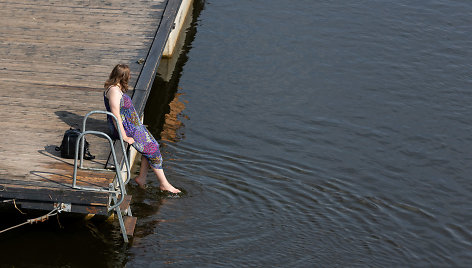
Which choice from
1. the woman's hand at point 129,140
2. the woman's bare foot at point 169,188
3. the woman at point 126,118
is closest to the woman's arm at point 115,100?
the woman at point 126,118

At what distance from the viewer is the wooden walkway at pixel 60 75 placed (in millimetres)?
8695

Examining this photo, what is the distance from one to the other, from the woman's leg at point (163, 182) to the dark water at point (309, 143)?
211 mm

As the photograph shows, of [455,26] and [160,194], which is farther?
[455,26]

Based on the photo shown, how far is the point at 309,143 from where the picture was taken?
12.5 m

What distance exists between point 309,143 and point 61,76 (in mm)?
4423

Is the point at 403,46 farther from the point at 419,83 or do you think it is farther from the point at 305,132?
the point at 305,132

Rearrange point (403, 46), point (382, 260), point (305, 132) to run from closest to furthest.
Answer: point (382, 260) → point (305, 132) → point (403, 46)

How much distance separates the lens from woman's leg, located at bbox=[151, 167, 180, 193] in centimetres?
1042

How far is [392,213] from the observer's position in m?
10.7

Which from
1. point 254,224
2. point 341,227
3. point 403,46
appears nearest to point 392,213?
point 341,227

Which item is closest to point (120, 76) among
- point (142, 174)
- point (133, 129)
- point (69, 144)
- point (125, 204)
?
point (133, 129)

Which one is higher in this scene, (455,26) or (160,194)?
(455,26)

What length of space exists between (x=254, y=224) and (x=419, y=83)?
6252 mm

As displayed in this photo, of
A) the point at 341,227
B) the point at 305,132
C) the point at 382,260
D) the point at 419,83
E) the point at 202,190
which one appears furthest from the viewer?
the point at 419,83
